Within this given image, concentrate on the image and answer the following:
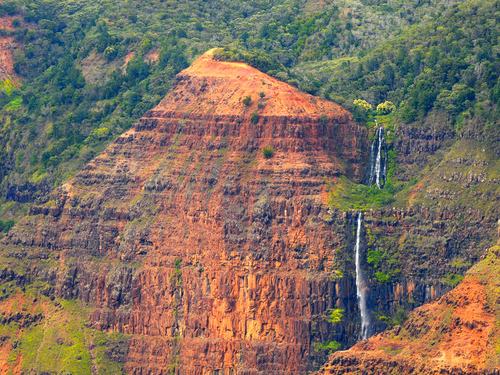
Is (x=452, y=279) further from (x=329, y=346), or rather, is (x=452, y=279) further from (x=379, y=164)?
(x=379, y=164)

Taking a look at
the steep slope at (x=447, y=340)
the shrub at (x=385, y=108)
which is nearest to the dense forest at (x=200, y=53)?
the shrub at (x=385, y=108)

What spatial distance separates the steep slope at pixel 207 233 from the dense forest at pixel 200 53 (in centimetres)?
852

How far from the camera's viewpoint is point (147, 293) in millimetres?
138750

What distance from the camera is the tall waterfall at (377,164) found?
144m

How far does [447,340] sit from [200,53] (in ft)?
200

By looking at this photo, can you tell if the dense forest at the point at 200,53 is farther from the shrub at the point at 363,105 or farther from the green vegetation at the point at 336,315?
the green vegetation at the point at 336,315

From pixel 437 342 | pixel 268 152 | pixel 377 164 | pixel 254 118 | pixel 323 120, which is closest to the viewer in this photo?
pixel 437 342

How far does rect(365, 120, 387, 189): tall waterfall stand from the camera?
144250 millimetres

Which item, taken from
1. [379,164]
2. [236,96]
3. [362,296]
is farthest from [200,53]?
[362,296]

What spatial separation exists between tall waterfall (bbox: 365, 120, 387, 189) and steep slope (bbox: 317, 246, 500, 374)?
21.8m

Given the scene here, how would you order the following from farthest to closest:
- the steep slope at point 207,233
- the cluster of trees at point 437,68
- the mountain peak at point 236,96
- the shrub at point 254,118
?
the mountain peak at point 236,96, the shrub at point 254,118, the cluster of trees at point 437,68, the steep slope at point 207,233

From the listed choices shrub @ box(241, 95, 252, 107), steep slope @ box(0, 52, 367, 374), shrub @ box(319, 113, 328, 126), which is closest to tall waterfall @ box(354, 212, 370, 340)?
steep slope @ box(0, 52, 367, 374)

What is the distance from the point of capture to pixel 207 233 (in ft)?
454

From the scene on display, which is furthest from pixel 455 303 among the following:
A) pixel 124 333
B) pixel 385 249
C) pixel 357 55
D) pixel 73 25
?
pixel 73 25
